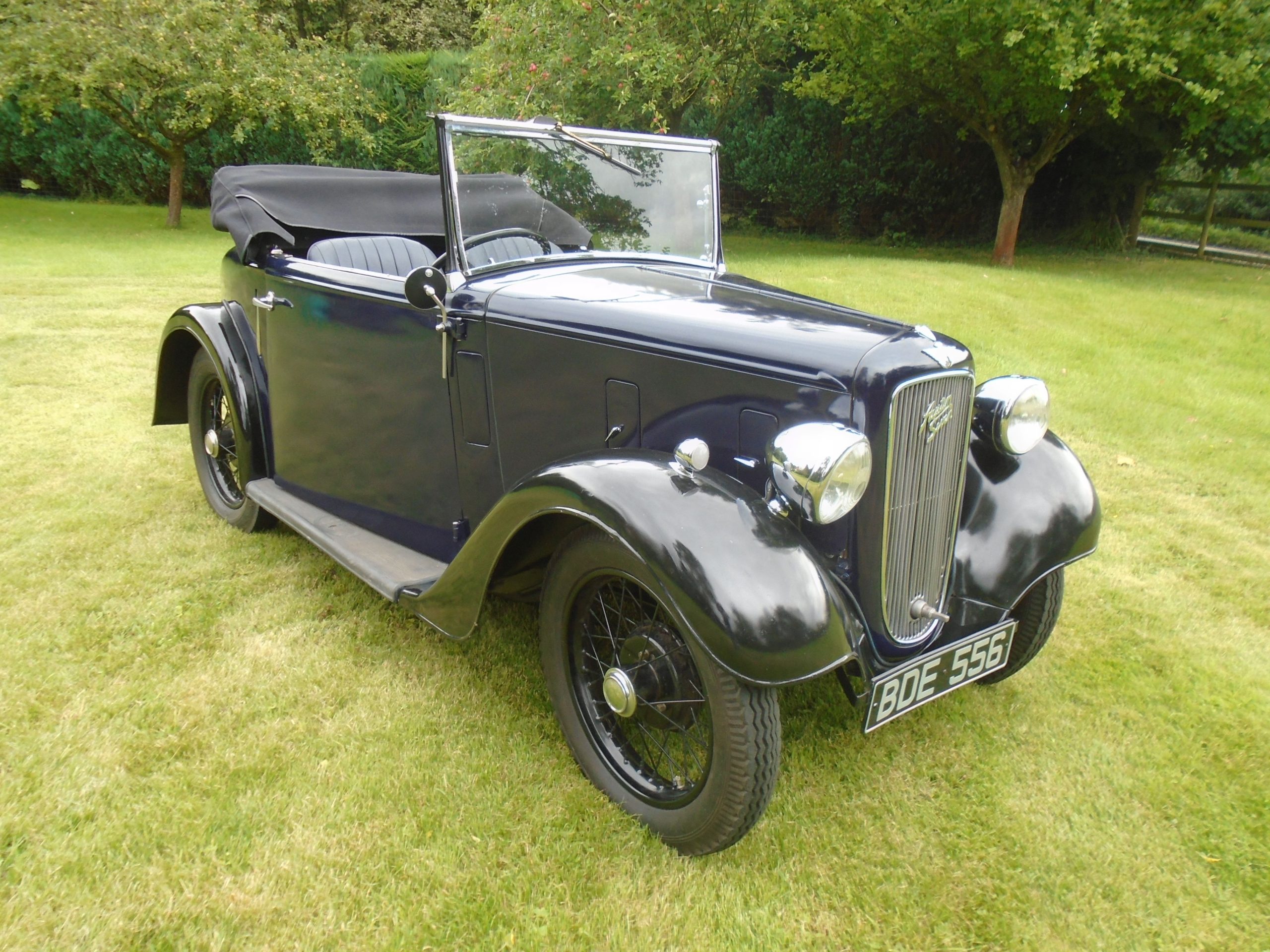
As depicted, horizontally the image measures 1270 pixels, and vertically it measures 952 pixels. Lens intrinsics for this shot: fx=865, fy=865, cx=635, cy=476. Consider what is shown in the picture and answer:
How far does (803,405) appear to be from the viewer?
2.12m

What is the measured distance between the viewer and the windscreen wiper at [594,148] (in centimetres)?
294

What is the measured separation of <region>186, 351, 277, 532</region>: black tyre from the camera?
12.7 feet

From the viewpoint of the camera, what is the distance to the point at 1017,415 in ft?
8.15

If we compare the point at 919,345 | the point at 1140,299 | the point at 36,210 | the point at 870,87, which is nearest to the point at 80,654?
the point at 919,345

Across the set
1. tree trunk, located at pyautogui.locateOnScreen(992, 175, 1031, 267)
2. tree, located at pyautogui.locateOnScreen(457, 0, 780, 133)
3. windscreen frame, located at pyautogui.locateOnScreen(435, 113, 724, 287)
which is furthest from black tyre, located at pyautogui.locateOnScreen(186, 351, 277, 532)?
tree trunk, located at pyautogui.locateOnScreen(992, 175, 1031, 267)

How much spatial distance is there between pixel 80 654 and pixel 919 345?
2.80m

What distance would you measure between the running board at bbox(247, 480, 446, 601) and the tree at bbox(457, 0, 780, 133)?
26.6 ft

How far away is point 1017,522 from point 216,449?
340 cm

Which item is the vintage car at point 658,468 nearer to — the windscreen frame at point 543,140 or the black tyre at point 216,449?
the windscreen frame at point 543,140

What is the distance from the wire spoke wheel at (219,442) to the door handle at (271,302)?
584 mm

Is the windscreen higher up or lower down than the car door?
higher up

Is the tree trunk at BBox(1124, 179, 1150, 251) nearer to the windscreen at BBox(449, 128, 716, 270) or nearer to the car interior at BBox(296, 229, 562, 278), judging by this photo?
the windscreen at BBox(449, 128, 716, 270)

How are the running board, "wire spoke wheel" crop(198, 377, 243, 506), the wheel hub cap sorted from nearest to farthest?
the wheel hub cap
the running board
"wire spoke wheel" crop(198, 377, 243, 506)

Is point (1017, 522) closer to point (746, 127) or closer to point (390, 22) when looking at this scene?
point (746, 127)
